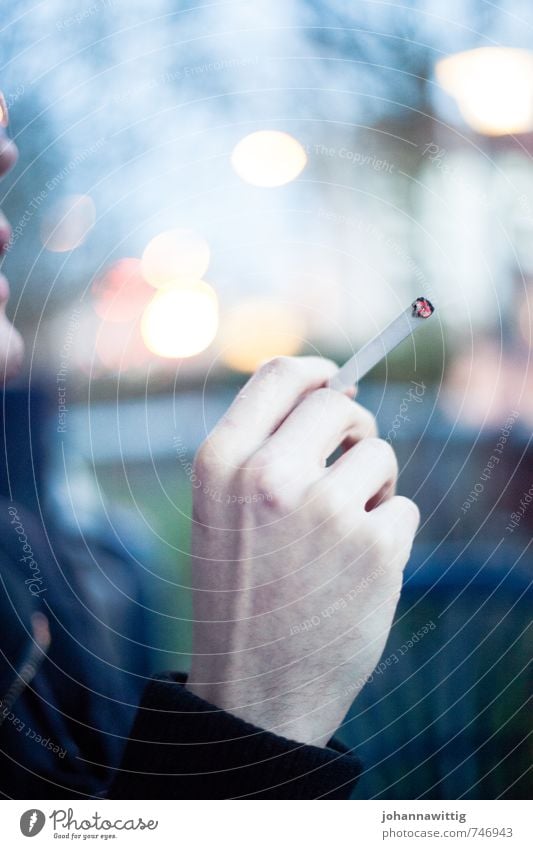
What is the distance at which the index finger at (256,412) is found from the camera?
47 cm

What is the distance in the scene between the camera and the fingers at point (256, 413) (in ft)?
1.55

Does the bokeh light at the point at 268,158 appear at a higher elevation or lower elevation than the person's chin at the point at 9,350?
higher

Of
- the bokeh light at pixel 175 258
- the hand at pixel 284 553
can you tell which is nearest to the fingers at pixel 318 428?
the hand at pixel 284 553

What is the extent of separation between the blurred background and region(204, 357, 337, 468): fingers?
0.04 ft

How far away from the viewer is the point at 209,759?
47 centimetres

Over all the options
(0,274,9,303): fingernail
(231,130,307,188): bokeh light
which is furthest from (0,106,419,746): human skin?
(231,130,307,188): bokeh light

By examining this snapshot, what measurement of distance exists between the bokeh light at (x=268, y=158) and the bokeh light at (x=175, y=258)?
5 cm

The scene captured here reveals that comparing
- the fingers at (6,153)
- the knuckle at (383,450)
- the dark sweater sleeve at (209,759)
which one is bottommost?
the dark sweater sleeve at (209,759)

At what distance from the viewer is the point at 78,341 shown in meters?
0.47

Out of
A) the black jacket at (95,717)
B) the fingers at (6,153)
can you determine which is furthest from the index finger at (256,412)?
the fingers at (6,153)

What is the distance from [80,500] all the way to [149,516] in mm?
46

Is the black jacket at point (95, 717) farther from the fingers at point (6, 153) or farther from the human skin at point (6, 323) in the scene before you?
the fingers at point (6, 153)

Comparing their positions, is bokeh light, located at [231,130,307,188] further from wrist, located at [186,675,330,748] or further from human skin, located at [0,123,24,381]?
wrist, located at [186,675,330,748]

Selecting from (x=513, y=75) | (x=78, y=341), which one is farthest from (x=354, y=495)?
(x=513, y=75)
